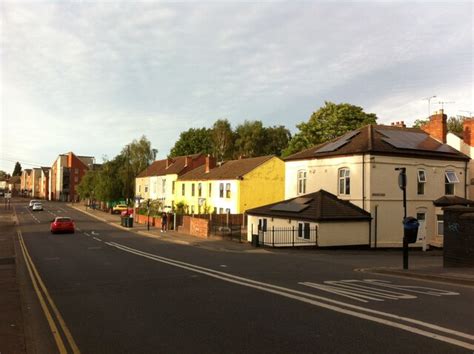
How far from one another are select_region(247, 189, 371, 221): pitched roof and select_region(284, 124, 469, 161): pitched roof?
11.7 ft

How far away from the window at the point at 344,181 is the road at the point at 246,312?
15183 millimetres

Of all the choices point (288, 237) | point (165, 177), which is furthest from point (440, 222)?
point (165, 177)

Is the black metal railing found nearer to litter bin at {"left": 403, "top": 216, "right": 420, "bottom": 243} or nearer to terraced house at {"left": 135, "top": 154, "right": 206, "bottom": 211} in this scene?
litter bin at {"left": 403, "top": 216, "right": 420, "bottom": 243}

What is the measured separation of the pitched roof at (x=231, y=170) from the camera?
48812 mm

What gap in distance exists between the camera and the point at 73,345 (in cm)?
746

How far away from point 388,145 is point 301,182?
302 inches

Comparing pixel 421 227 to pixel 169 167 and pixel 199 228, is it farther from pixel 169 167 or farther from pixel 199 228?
pixel 169 167

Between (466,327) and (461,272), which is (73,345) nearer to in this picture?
(466,327)

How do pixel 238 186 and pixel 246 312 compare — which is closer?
pixel 246 312

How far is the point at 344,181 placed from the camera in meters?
31.2

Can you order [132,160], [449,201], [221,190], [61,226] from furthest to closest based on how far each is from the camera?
[132,160], [221,190], [61,226], [449,201]

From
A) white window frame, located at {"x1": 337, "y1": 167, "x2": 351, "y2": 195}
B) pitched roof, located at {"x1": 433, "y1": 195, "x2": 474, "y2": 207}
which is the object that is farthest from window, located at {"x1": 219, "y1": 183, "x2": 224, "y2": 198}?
pitched roof, located at {"x1": 433, "y1": 195, "x2": 474, "y2": 207}

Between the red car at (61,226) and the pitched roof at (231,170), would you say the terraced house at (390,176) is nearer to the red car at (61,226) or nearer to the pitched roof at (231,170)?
the pitched roof at (231,170)

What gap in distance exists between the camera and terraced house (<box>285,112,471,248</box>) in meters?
29.6
